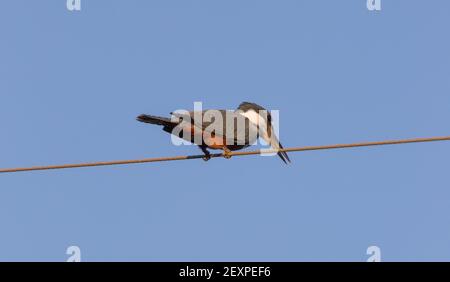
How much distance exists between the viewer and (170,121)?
9.94 m

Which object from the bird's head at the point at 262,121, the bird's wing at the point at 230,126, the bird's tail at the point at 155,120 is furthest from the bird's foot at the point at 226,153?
the bird's head at the point at 262,121

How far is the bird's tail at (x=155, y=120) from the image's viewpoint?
32.1 ft

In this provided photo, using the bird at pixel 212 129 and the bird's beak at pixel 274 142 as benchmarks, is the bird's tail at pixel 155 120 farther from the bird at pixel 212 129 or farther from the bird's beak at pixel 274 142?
the bird's beak at pixel 274 142

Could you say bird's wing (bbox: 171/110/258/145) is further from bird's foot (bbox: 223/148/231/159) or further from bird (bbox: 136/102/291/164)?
bird's foot (bbox: 223/148/231/159)

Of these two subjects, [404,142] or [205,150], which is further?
[205,150]

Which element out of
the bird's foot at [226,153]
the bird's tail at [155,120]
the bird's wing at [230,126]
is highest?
the bird's wing at [230,126]

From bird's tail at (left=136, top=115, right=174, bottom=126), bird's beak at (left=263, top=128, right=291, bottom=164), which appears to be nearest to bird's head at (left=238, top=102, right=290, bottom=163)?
bird's beak at (left=263, top=128, right=291, bottom=164)

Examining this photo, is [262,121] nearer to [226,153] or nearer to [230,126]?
[230,126]

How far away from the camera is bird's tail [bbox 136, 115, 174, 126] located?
32.1 ft

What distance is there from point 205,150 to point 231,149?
704 mm

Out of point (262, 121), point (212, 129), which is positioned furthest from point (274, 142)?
point (212, 129)

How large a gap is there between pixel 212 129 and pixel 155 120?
3.22 feet
